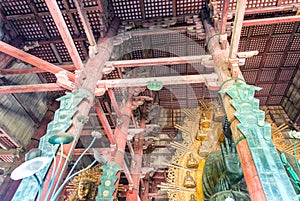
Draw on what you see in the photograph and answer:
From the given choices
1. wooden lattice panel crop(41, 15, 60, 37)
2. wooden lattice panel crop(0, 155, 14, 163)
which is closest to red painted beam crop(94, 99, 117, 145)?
wooden lattice panel crop(41, 15, 60, 37)

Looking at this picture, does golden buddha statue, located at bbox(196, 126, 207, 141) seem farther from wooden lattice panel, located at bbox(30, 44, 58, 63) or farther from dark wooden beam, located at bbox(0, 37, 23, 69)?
dark wooden beam, located at bbox(0, 37, 23, 69)

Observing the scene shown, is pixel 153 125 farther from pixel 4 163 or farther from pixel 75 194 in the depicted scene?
pixel 4 163

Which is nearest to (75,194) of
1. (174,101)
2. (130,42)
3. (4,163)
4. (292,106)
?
(4,163)

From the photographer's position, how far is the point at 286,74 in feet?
26.0

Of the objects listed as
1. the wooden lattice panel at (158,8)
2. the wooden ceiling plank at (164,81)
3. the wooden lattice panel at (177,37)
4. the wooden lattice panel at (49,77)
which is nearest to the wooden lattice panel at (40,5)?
the wooden lattice panel at (49,77)

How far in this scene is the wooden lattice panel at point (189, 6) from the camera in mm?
6188

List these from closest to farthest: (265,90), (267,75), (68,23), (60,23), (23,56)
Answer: (60,23) < (23,56) < (68,23) < (267,75) < (265,90)

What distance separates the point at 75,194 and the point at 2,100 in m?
3.81

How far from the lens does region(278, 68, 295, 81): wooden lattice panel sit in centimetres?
781

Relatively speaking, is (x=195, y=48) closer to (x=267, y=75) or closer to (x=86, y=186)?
(x=267, y=75)

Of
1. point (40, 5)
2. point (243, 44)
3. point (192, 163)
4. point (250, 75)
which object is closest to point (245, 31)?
point (243, 44)

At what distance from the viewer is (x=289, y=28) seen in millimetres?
6699

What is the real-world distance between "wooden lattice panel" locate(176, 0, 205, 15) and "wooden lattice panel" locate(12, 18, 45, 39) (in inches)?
152

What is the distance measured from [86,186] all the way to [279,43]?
7.56 m
